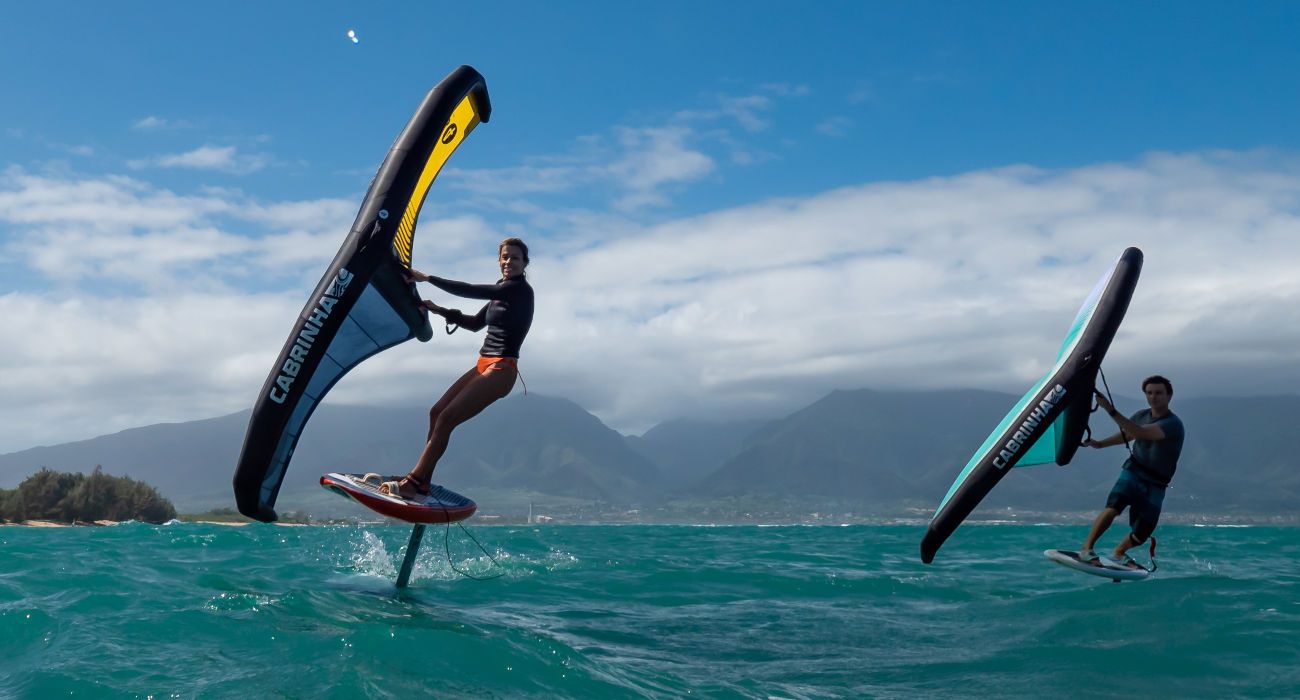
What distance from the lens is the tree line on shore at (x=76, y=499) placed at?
50.7 meters

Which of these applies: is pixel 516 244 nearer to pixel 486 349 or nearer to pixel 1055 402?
pixel 486 349

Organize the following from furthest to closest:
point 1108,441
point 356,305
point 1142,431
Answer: point 1108,441
point 1142,431
point 356,305

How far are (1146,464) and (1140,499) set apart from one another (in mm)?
406

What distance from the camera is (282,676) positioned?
25.6ft

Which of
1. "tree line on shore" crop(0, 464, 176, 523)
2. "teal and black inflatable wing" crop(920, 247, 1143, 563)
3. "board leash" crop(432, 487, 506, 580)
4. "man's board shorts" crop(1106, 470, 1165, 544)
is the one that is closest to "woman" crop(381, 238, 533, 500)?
"board leash" crop(432, 487, 506, 580)

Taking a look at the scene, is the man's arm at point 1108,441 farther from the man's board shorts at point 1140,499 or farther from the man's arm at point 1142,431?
the man's board shorts at point 1140,499

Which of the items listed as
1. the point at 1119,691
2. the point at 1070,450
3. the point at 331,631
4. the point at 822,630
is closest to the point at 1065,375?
the point at 1070,450

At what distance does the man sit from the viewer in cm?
1057

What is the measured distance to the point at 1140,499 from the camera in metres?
10.8

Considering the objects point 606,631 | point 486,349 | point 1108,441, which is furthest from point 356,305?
point 1108,441

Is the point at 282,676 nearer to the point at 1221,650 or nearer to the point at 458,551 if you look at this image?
the point at 1221,650

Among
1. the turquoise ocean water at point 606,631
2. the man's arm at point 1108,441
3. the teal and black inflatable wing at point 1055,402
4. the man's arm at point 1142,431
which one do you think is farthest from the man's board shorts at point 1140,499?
the turquoise ocean water at point 606,631

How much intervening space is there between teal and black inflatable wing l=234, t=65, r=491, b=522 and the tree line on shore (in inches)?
1892

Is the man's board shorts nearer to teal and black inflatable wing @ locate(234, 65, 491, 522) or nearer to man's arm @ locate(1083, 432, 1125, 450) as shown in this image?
man's arm @ locate(1083, 432, 1125, 450)
